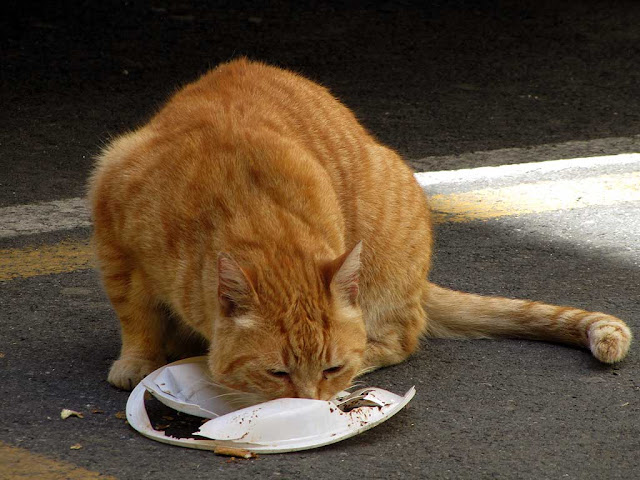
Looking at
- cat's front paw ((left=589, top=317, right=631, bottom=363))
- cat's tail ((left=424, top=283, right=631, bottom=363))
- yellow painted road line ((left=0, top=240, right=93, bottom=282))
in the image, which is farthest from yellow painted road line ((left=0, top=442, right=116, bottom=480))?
cat's front paw ((left=589, top=317, right=631, bottom=363))

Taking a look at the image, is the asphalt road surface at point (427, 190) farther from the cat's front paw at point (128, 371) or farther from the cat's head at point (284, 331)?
the cat's head at point (284, 331)

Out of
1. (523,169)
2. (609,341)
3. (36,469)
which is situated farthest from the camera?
(523,169)

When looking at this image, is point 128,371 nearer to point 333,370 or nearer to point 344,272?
point 333,370

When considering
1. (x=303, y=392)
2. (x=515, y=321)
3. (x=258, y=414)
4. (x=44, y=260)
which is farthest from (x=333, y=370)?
(x=44, y=260)

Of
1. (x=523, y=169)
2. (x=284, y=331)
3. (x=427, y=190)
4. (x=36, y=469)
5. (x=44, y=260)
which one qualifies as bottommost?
(x=44, y=260)

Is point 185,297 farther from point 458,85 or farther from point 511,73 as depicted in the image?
point 511,73

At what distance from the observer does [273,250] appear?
3027 mm

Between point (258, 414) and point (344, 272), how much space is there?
0.46 meters

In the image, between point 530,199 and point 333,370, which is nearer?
point 333,370

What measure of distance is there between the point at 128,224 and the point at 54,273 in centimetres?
106

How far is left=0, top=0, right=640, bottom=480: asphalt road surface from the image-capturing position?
9.73ft

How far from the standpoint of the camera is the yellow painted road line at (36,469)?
2.72 metres

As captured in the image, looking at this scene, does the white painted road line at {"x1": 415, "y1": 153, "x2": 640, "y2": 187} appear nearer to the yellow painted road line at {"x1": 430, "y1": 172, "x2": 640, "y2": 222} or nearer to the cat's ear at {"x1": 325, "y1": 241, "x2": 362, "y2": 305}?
the yellow painted road line at {"x1": 430, "y1": 172, "x2": 640, "y2": 222}

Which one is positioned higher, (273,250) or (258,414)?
(273,250)
